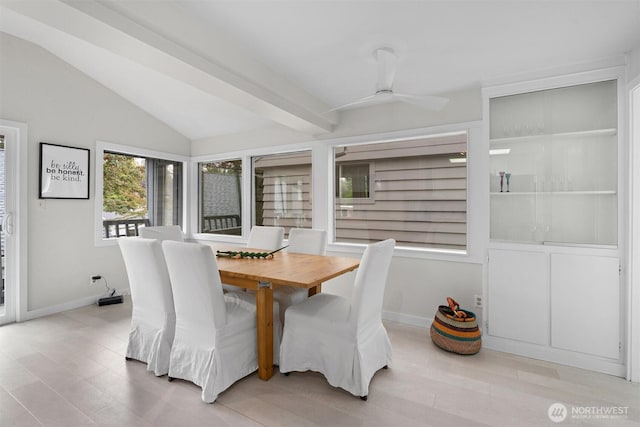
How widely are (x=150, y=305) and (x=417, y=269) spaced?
2.62 metres

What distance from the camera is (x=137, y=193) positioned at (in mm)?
4723

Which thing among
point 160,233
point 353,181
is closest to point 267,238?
point 160,233

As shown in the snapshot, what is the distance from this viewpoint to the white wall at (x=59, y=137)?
335 cm

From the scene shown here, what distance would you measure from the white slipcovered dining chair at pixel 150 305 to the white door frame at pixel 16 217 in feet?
6.21

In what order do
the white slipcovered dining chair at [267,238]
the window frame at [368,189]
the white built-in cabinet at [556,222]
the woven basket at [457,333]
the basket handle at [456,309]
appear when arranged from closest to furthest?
the white built-in cabinet at [556,222] → the woven basket at [457,333] → the basket handle at [456,309] → the white slipcovered dining chair at [267,238] → the window frame at [368,189]

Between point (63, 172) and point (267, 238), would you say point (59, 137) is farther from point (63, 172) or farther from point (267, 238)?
point (267, 238)

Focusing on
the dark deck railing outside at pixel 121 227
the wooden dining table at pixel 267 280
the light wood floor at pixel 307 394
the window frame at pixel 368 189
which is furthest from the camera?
the dark deck railing outside at pixel 121 227

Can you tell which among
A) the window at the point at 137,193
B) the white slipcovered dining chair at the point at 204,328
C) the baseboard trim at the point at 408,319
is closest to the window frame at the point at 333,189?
the window at the point at 137,193

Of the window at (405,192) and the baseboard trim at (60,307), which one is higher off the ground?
the window at (405,192)

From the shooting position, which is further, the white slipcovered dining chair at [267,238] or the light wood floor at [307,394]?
the white slipcovered dining chair at [267,238]

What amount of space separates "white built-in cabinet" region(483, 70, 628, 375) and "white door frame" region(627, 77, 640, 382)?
0.34 feet

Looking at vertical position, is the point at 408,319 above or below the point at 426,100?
below

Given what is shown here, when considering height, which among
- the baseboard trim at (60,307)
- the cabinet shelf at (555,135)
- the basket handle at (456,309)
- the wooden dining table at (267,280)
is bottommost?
the baseboard trim at (60,307)

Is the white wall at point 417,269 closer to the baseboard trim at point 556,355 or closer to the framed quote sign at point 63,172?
the baseboard trim at point 556,355
